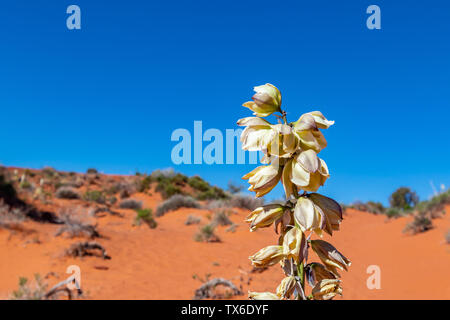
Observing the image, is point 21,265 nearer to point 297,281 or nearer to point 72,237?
point 72,237

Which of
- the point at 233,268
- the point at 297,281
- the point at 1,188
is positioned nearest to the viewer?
the point at 297,281

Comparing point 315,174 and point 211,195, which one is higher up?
point 211,195

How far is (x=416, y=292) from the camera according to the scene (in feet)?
21.1

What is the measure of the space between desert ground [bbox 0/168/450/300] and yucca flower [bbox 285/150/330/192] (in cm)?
545

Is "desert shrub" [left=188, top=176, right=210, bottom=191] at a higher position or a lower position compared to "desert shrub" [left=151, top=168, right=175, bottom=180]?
lower

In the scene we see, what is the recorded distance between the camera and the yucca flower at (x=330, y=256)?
1.05 m

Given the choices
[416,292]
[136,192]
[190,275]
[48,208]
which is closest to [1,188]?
[48,208]

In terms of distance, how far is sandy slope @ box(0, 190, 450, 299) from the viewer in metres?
6.31

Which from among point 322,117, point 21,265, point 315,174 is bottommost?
point 21,265

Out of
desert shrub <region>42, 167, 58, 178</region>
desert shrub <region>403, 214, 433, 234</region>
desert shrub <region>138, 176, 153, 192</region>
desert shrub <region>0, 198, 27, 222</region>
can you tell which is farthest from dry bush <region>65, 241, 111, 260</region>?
desert shrub <region>42, 167, 58, 178</region>

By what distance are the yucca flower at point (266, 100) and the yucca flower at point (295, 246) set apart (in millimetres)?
407

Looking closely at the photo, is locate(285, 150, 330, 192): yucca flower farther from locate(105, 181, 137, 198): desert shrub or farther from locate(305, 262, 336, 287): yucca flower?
locate(105, 181, 137, 198): desert shrub

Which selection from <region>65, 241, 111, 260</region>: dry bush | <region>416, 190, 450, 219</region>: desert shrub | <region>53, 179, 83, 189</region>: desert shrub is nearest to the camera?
<region>65, 241, 111, 260</region>: dry bush

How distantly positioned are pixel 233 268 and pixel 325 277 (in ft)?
22.5
